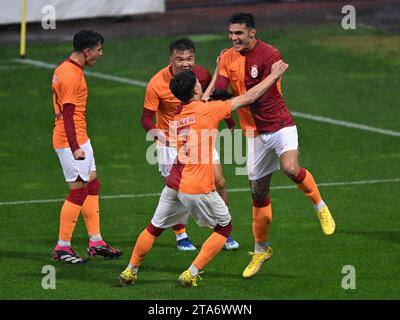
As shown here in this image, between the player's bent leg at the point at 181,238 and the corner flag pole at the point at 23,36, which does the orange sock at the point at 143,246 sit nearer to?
the player's bent leg at the point at 181,238

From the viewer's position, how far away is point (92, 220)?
1656 cm

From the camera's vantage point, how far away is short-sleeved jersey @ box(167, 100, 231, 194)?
565 inches

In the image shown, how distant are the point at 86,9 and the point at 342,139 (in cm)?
1187

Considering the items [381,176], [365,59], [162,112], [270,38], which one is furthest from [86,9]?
[162,112]

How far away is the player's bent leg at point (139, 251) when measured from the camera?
48.0ft

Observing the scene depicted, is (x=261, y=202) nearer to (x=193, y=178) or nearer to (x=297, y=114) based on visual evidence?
(x=193, y=178)

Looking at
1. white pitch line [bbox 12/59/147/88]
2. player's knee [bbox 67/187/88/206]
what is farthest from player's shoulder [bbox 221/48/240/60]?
white pitch line [bbox 12/59/147/88]

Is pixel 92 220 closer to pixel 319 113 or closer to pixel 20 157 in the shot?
pixel 20 157

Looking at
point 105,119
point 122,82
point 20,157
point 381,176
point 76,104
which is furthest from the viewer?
point 122,82

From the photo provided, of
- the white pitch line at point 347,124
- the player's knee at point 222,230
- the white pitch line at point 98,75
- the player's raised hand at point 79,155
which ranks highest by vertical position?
the white pitch line at point 98,75

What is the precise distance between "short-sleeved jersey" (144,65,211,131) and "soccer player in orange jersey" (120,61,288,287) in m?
1.97

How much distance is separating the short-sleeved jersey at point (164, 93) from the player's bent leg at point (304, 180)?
5.13 feet

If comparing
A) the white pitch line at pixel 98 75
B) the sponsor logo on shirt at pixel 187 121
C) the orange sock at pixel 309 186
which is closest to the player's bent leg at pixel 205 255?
the sponsor logo on shirt at pixel 187 121

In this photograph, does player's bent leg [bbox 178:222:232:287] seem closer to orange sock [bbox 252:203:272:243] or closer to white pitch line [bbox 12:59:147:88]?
orange sock [bbox 252:203:272:243]
